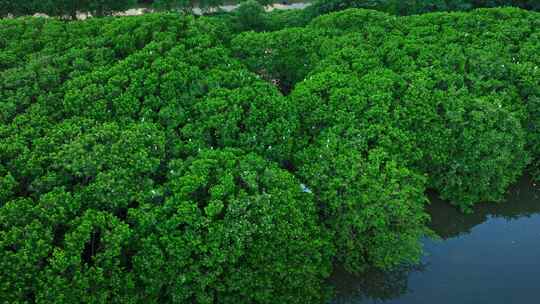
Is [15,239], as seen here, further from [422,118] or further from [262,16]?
[262,16]

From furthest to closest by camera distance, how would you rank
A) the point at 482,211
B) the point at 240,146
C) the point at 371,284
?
the point at 482,211
the point at 371,284
the point at 240,146

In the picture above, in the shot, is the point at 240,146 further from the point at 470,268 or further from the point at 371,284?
the point at 470,268

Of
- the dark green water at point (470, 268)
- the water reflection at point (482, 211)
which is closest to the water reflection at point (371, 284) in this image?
the dark green water at point (470, 268)

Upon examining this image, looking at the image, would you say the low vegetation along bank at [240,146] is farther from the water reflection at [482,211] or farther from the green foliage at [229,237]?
the water reflection at [482,211]

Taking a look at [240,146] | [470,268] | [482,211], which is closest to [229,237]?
[240,146]

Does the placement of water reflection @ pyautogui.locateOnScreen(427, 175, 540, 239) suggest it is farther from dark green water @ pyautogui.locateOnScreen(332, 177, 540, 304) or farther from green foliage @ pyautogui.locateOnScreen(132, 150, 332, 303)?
green foliage @ pyautogui.locateOnScreen(132, 150, 332, 303)

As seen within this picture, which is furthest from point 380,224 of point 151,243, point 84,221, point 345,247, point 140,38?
point 140,38
